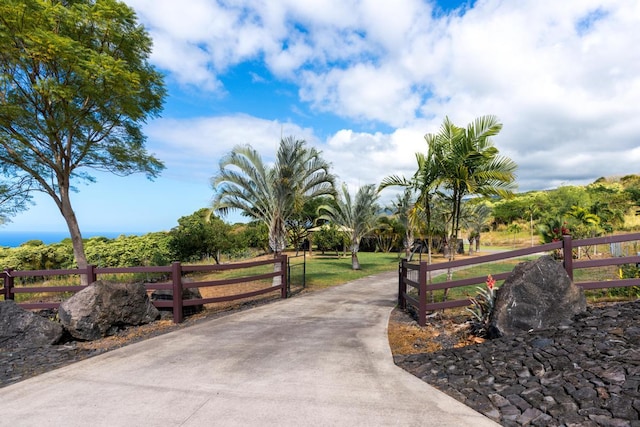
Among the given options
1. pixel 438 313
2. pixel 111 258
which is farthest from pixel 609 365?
pixel 111 258

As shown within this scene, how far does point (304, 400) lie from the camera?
12.5ft

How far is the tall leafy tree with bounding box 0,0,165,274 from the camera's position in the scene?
380 inches

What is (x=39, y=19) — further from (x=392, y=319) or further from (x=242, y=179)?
(x=392, y=319)

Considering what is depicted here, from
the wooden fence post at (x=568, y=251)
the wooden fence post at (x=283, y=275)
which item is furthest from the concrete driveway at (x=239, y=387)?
the wooden fence post at (x=283, y=275)

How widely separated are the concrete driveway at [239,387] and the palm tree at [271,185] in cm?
601

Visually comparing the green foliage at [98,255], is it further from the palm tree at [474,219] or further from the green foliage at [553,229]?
the palm tree at [474,219]

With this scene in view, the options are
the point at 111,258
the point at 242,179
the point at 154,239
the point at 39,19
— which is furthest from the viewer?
the point at 154,239

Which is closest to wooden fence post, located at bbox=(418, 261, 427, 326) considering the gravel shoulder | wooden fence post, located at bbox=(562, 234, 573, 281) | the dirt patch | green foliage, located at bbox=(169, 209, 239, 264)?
the dirt patch

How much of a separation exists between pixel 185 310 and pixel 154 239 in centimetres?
1256

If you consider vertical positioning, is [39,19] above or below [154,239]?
above

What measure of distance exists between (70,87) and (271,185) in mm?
6734

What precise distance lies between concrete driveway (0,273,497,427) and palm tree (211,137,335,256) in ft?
19.7

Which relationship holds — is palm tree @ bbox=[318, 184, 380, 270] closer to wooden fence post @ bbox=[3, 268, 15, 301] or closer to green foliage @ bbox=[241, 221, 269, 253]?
green foliage @ bbox=[241, 221, 269, 253]

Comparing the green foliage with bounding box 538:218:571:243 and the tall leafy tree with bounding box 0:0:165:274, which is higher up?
the tall leafy tree with bounding box 0:0:165:274
